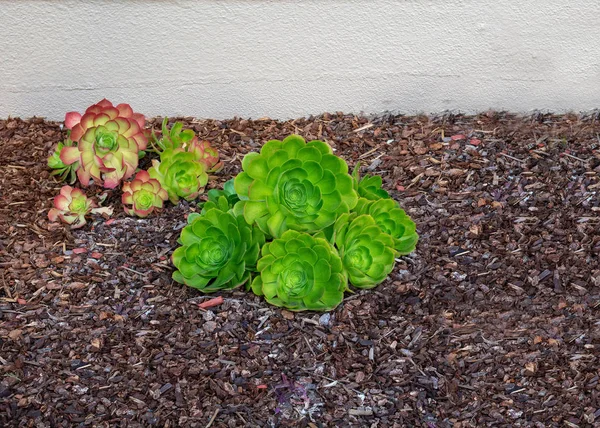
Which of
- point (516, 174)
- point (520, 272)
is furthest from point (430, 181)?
point (520, 272)

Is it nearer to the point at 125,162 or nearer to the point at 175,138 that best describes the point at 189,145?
the point at 175,138

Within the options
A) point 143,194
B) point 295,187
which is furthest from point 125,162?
point 295,187

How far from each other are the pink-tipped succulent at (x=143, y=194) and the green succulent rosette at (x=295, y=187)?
523 millimetres

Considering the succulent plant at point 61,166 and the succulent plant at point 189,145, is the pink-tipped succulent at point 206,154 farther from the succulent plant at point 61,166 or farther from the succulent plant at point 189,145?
the succulent plant at point 61,166

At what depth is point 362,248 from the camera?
2.68 m

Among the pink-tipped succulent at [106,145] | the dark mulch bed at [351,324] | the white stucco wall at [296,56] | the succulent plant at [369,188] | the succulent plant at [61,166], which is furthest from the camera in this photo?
the white stucco wall at [296,56]

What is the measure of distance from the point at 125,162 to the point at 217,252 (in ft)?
2.61

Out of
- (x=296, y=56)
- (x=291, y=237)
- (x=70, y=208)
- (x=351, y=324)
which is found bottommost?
(x=351, y=324)

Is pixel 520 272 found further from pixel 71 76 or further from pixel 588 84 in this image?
pixel 71 76

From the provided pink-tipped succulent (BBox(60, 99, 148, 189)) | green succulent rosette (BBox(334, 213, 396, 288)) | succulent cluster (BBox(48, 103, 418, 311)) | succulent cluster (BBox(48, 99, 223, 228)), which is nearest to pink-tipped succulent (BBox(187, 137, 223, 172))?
succulent cluster (BBox(48, 99, 223, 228))

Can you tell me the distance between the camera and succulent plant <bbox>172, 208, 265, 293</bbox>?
2652 mm

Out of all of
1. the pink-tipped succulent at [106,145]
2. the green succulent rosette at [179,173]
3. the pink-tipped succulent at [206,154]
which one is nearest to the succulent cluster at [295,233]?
the green succulent rosette at [179,173]

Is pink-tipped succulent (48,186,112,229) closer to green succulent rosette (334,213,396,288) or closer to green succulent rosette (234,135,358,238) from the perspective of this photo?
green succulent rosette (234,135,358,238)

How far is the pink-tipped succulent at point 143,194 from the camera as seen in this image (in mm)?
3068
